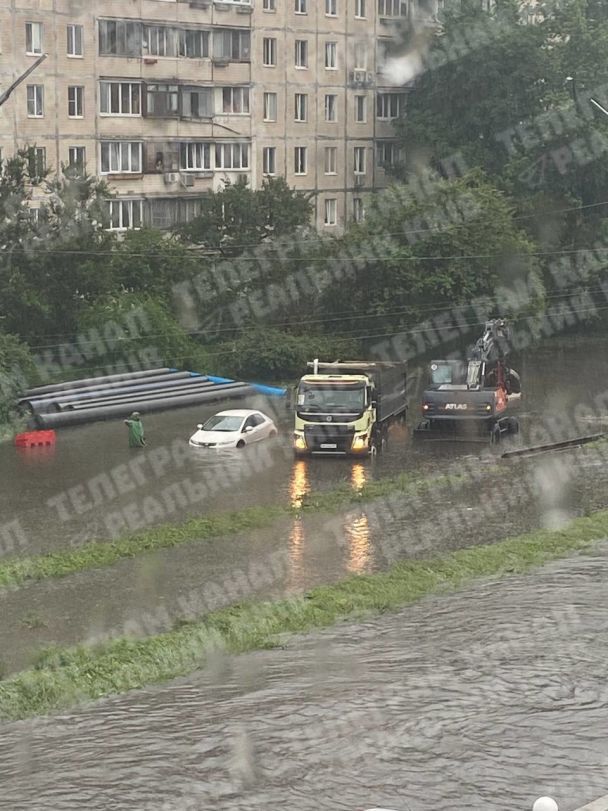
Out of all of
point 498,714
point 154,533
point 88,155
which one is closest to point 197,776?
point 498,714

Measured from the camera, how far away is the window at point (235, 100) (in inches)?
2707

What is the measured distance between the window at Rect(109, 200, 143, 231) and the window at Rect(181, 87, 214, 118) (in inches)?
195

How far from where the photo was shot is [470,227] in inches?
2368

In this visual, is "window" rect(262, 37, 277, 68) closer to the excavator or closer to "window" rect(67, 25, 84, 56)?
"window" rect(67, 25, 84, 56)

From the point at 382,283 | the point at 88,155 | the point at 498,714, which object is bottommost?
the point at 498,714

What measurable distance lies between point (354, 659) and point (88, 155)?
44.0m

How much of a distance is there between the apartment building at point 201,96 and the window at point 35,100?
47mm

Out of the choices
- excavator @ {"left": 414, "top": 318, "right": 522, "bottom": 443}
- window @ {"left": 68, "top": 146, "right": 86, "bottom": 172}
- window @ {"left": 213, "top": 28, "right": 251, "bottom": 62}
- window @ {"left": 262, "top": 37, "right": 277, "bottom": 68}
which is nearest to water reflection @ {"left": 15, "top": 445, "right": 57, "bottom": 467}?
excavator @ {"left": 414, "top": 318, "right": 522, "bottom": 443}

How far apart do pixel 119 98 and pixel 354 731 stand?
48799 mm

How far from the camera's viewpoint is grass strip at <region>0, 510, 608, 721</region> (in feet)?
70.8

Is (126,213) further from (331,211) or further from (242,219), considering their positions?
(331,211)

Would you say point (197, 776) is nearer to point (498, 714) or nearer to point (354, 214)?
point (498, 714)

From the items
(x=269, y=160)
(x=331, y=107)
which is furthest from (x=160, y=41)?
(x=331, y=107)

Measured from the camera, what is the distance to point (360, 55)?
75500mm
